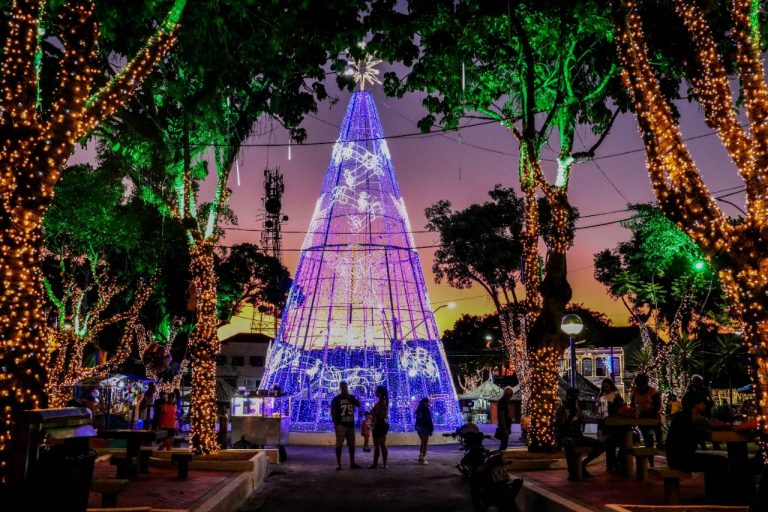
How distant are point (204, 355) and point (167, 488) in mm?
3556

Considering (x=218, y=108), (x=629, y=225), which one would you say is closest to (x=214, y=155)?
(x=218, y=108)

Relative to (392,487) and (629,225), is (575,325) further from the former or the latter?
(629,225)

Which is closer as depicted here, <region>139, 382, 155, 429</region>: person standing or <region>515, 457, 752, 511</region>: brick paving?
<region>515, 457, 752, 511</region>: brick paving

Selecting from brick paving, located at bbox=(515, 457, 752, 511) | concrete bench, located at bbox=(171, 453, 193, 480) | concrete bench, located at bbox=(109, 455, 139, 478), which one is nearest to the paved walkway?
concrete bench, located at bbox=(171, 453, 193, 480)

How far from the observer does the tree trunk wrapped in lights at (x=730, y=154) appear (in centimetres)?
671

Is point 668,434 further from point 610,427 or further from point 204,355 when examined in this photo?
point 204,355

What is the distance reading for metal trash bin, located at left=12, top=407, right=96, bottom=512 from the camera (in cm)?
475

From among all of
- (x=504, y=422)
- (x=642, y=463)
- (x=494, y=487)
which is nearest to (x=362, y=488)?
(x=494, y=487)

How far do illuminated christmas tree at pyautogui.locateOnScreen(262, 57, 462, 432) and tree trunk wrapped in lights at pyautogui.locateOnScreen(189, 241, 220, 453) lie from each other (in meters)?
9.34

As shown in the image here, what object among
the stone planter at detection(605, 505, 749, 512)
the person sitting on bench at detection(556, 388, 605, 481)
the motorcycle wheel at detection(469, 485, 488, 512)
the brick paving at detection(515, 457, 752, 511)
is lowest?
the motorcycle wheel at detection(469, 485, 488, 512)

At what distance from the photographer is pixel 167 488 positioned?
387 inches

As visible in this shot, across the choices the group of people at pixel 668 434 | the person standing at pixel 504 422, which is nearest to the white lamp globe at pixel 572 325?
the group of people at pixel 668 434

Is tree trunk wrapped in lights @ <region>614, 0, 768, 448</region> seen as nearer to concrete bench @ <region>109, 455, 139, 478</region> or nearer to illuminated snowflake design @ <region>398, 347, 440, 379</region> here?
concrete bench @ <region>109, 455, 139, 478</region>

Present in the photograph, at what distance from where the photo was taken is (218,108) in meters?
13.2
